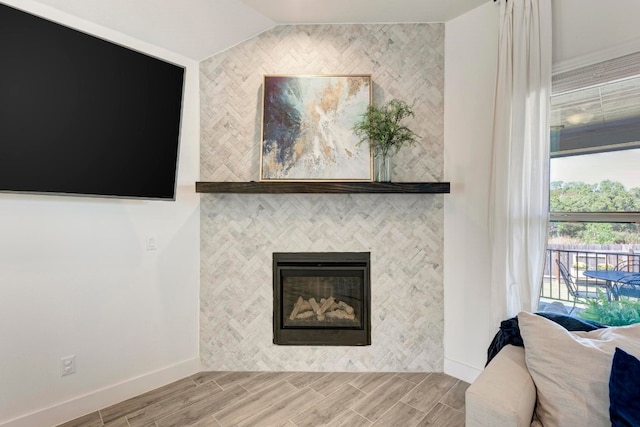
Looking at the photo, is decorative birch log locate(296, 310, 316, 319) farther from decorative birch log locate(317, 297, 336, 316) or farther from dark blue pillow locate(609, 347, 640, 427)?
dark blue pillow locate(609, 347, 640, 427)

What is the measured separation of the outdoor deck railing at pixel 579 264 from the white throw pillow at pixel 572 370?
2.37ft

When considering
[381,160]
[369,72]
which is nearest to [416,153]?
[381,160]

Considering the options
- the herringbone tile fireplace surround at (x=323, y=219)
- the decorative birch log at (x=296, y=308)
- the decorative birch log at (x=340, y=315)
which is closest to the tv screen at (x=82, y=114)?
the herringbone tile fireplace surround at (x=323, y=219)

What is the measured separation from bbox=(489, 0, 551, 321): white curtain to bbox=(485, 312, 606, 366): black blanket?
37 cm

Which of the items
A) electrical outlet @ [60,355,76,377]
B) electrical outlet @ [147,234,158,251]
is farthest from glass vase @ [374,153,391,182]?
electrical outlet @ [60,355,76,377]

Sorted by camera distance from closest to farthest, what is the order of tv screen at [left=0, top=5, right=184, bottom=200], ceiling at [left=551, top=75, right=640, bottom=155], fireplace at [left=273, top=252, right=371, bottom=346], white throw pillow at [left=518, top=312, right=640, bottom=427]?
1. white throw pillow at [left=518, top=312, right=640, bottom=427]
2. tv screen at [left=0, top=5, right=184, bottom=200]
3. ceiling at [left=551, top=75, right=640, bottom=155]
4. fireplace at [left=273, top=252, right=371, bottom=346]

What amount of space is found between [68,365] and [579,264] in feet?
10.9

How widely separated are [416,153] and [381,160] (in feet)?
1.12

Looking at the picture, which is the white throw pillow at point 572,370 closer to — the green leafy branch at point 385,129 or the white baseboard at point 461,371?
the white baseboard at point 461,371

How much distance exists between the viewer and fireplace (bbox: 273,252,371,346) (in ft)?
8.27

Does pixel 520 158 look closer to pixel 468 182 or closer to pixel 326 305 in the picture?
pixel 468 182

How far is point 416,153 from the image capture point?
2518mm

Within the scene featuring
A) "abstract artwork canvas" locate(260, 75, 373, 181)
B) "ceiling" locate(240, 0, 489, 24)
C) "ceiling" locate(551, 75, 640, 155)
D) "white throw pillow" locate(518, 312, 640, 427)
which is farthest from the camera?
"abstract artwork canvas" locate(260, 75, 373, 181)

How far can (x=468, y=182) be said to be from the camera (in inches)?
93.5
